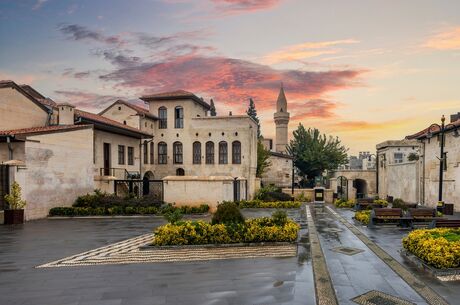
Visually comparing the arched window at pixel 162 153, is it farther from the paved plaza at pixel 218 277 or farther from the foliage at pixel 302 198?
the paved plaza at pixel 218 277

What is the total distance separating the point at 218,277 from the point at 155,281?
62.7 inches

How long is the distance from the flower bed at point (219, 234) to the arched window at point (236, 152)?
Answer: 74.0 ft

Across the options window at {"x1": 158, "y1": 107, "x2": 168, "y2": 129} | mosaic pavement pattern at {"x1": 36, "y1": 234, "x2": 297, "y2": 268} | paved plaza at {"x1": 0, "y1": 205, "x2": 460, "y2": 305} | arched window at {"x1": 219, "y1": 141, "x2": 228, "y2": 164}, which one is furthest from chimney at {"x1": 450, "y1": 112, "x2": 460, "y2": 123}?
window at {"x1": 158, "y1": 107, "x2": 168, "y2": 129}

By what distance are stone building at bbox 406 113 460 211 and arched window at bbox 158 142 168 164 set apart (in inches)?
1009

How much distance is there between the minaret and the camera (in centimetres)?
6031

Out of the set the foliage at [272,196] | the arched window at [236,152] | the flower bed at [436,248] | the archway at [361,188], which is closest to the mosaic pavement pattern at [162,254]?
the flower bed at [436,248]

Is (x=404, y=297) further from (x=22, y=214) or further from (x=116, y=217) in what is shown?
(x=22, y=214)

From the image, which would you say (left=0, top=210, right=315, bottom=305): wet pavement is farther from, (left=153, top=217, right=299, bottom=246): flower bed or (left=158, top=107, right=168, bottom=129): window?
(left=158, top=107, right=168, bottom=129): window

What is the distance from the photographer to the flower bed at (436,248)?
8.15 m

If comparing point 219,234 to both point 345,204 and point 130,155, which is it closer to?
point 345,204

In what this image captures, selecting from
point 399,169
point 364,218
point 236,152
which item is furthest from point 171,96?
point 364,218

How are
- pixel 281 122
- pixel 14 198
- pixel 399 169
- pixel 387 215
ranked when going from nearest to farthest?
1. pixel 387 215
2. pixel 14 198
3. pixel 399 169
4. pixel 281 122

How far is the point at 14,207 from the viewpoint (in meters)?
17.2

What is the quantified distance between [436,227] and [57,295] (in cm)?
1274
